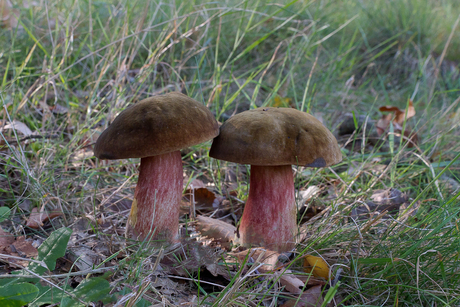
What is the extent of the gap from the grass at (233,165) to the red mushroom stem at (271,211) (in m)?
0.12

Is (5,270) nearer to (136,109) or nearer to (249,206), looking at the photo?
(136,109)

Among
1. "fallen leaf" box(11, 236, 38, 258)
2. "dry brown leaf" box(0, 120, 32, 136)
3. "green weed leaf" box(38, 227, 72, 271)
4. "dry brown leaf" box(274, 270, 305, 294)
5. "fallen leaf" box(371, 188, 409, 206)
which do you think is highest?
"dry brown leaf" box(0, 120, 32, 136)

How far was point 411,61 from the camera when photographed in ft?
17.0

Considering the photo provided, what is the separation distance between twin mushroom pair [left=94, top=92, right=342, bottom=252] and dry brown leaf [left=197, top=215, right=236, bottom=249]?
2.6 inches

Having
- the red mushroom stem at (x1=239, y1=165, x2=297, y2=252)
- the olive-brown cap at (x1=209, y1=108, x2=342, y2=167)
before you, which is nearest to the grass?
the red mushroom stem at (x1=239, y1=165, x2=297, y2=252)

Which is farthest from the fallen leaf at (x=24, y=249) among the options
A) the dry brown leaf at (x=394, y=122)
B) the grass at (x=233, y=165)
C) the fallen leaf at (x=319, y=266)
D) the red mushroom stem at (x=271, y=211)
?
the dry brown leaf at (x=394, y=122)

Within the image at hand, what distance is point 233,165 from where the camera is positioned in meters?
2.83

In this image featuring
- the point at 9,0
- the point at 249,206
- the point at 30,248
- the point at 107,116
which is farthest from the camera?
the point at 9,0

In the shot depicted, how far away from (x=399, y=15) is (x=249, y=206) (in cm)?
494

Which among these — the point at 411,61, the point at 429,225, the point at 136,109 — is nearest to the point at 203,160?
the point at 136,109

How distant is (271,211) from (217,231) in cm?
32

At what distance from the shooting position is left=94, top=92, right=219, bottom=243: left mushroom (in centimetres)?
153

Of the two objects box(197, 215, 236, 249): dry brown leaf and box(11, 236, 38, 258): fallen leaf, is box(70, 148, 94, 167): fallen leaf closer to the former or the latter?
box(11, 236, 38, 258): fallen leaf

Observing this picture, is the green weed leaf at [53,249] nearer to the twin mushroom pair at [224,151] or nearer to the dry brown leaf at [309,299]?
the twin mushroom pair at [224,151]
